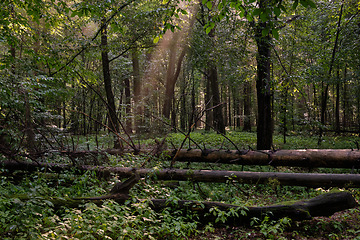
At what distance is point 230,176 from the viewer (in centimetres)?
645

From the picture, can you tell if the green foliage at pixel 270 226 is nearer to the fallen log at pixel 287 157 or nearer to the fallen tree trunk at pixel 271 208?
the fallen tree trunk at pixel 271 208

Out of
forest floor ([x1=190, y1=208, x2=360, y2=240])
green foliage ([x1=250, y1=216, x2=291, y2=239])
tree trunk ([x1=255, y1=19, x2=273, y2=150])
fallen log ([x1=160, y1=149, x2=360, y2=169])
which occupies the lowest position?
forest floor ([x1=190, y1=208, x2=360, y2=240])

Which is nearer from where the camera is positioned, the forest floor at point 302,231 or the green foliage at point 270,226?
the green foliage at point 270,226

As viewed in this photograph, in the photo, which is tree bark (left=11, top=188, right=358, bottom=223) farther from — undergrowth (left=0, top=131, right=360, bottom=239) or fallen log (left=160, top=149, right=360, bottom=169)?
fallen log (left=160, top=149, right=360, bottom=169)

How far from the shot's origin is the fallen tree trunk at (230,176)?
608 cm

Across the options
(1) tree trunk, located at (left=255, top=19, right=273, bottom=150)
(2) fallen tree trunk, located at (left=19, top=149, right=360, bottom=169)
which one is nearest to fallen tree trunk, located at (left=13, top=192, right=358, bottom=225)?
(2) fallen tree trunk, located at (left=19, top=149, right=360, bottom=169)

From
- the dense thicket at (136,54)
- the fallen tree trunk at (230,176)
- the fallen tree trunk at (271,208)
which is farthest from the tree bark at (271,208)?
the dense thicket at (136,54)

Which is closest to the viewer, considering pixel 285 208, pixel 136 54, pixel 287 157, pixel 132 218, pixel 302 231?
pixel 132 218

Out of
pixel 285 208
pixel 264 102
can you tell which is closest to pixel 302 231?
pixel 285 208

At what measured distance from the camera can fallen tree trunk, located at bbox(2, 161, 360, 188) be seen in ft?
20.0

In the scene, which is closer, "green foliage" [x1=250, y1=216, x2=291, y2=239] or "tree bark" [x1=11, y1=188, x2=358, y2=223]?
"green foliage" [x1=250, y1=216, x2=291, y2=239]

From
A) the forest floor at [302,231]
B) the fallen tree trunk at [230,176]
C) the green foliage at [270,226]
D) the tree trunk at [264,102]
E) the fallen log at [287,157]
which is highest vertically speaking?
the tree trunk at [264,102]

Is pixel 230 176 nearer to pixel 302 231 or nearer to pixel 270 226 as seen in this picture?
pixel 270 226

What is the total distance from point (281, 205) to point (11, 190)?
6.19m
